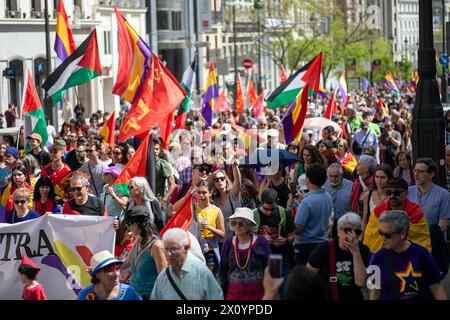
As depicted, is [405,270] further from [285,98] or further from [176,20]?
[176,20]

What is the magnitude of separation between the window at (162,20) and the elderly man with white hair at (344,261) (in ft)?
200

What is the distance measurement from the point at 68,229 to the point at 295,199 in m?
2.97

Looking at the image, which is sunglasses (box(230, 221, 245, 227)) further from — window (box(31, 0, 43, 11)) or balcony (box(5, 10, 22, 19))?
window (box(31, 0, 43, 11))

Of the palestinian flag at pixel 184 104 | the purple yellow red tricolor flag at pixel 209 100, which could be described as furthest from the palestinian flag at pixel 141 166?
the purple yellow red tricolor flag at pixel 209 100

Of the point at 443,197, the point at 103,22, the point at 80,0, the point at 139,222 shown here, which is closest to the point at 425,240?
the point at 443,197

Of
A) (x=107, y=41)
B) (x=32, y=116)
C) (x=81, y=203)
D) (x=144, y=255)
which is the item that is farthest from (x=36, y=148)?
(x=107, y=41)

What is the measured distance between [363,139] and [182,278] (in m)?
Result: 13.1

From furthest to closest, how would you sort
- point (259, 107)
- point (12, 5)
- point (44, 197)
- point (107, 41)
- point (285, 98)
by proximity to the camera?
point (107, 41) → point (12, 5) → point (259, 107) → point (285, 98) → point (44, 197)

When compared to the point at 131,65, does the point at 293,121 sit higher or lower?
lower

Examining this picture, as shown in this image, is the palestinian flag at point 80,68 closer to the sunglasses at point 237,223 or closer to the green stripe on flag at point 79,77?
the green stripe on flag at point 79,77

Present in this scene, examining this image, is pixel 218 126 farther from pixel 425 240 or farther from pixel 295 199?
pixel 425 240

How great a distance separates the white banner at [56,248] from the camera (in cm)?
973

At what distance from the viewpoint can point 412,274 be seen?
24.5ft

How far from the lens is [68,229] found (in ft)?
32.8
